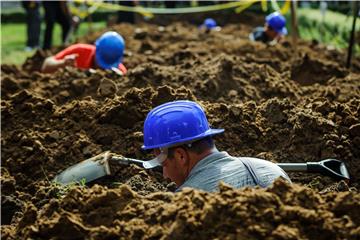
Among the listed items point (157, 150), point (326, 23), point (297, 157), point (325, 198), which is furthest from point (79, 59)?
point (326, 23)

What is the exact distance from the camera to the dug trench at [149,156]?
11.9ft

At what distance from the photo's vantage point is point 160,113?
4676mm

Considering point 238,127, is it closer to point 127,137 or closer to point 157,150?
point 127,137

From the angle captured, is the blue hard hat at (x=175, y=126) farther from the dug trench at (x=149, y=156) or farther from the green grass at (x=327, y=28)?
the green grass at (x=327, y=28)

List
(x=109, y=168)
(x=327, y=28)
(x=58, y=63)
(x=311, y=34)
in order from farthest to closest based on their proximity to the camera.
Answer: (x=311, y=34) → (x=327, y=28) → (x=58, y=63) → (x=109, y=168)

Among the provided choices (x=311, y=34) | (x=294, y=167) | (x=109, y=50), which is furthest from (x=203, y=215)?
(x=311, y=34)

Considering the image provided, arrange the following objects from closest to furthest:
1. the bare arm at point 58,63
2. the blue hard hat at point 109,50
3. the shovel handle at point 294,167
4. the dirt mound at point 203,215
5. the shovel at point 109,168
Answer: the dirt mound at point 203,215, the shovel handle at point 294,167, the shovel at point 109,168, the blue hard hat at point 109,50, the bare arm at point 58,63

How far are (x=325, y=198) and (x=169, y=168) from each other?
1027 millimetres

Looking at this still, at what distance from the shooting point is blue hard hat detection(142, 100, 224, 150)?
4559 millimetres

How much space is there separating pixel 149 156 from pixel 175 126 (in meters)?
1.82

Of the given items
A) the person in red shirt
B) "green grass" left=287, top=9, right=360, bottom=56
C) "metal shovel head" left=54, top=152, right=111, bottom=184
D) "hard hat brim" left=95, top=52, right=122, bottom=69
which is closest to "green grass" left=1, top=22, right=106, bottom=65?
the person in red shirt

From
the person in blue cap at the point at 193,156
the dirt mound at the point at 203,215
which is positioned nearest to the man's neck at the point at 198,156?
the person in blue cap at the point at 193,156

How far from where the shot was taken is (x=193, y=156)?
14.9ft

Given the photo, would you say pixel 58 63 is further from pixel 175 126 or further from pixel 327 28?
pixel 327 28
